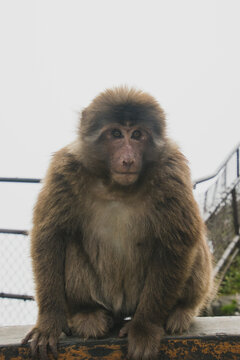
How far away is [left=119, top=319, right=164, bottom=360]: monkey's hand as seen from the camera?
2.32 meters

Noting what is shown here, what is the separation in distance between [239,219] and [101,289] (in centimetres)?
511

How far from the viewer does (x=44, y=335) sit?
7.83 feet

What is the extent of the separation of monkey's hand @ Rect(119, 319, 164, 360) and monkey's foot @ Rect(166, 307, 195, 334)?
0.10m

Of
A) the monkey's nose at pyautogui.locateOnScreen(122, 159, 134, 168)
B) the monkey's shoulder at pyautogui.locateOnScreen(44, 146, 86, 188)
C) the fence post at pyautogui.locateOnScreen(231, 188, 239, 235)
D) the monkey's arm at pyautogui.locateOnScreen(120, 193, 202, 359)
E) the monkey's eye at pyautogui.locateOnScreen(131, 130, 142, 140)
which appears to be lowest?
the fence post at pyautogui.locateOnScreen(231, 188, 239, 235)

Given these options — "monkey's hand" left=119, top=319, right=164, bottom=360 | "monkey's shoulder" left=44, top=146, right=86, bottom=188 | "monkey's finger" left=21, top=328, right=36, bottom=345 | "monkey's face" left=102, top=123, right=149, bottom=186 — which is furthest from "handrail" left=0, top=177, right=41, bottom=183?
"monkey's hand" left=119, top=319, right=164, bottom=360

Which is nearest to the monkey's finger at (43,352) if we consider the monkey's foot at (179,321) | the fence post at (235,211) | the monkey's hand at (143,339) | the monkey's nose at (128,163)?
the monkey's hand at (143,339)

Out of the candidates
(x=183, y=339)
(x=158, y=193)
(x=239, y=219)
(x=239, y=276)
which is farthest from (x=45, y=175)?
(x=239, y=219)

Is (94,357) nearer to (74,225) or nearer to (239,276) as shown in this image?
(74,225)

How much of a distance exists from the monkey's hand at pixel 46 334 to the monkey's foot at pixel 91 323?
6 centimetres

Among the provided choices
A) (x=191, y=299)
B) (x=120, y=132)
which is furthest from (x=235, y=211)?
(x=120, y=132)

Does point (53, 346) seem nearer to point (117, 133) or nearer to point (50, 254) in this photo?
point (50, 254)

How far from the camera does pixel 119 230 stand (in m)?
2.68

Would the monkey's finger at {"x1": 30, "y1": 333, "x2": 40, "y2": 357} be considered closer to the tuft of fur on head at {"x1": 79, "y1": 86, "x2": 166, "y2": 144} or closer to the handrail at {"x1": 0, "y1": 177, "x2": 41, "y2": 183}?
the tuft of fur on head at {"x1": 79, "y1": 86, "x2": 166, "y2": 144}

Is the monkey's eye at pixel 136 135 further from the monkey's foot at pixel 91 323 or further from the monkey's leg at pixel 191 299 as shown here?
the monkey's foot at pixel 91 323
